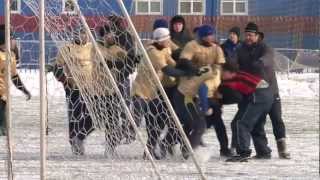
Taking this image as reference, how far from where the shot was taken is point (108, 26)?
30.8 ft

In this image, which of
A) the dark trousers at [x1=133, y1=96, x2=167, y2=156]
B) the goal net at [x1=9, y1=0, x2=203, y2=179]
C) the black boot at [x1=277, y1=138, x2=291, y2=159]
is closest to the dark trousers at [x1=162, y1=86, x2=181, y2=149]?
the goal net at [x1=9, y1=0, x2=203, y2=179]

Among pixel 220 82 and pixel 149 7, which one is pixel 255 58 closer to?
pixel 220 82

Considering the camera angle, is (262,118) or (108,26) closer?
(108,26)

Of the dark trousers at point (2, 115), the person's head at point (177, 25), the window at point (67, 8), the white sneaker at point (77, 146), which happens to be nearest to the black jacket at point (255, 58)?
the person's head at point (177, 25)

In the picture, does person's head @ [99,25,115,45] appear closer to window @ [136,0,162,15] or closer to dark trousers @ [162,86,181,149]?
dark trousers @ [162,86,181,149]

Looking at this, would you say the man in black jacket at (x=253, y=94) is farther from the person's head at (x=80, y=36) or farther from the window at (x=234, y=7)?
the window at (x=234, y=7)

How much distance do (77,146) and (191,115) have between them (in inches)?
50.8

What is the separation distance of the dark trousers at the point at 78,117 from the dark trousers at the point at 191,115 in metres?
1.02

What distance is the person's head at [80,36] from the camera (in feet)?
26.6

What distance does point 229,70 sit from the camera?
979 centimetres

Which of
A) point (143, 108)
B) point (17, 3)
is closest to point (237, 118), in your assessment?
point (143, 108)

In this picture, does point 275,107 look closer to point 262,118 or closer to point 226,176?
point 262,118

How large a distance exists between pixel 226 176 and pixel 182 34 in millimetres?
2425

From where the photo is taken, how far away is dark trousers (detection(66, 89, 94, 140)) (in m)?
9.17
